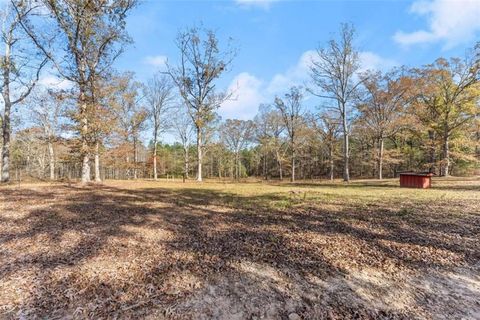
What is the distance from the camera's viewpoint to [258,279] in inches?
125

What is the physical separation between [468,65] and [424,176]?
14.3 metres

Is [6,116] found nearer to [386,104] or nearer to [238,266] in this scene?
[238,266]

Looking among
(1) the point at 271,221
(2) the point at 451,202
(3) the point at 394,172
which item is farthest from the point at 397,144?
(1) the point at 271,221

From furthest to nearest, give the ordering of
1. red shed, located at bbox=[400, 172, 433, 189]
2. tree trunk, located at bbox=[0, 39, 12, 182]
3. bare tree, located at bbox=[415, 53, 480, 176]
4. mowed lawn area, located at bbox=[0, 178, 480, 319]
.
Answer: bare tree, located at bbox=[415, 53, 480, 176] → tree trunk, located at bbox=[0, 39, 12, 182] → red shed, located at bbox=[400, 172, 433, 189] → mowed lawn area, located at bbox=[0, 178, 480, 319]

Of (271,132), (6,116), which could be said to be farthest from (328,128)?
(6,116)

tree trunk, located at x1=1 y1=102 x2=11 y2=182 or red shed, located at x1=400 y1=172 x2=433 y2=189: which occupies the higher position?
tree trunk, located at x1=1 y1=102 x2=11 y2=182

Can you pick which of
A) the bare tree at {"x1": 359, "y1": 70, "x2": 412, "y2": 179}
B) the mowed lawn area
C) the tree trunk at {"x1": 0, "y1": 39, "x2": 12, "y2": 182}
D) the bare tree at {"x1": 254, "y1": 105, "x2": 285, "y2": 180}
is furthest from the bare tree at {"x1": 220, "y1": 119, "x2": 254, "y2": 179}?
the mowed lawn area

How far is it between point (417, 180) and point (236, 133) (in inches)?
1166

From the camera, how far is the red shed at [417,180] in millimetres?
13656

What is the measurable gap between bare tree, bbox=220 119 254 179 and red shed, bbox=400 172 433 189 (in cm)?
2629

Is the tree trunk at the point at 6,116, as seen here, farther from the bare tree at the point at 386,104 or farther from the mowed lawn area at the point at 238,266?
the bare tree at the point at 386,104

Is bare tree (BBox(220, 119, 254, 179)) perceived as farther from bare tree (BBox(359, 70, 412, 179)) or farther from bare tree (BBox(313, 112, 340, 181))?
bare tree (BBox(359, 70, 412, 179))

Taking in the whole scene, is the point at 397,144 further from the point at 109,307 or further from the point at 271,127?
the point at 109,307

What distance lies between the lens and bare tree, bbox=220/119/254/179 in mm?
39938
